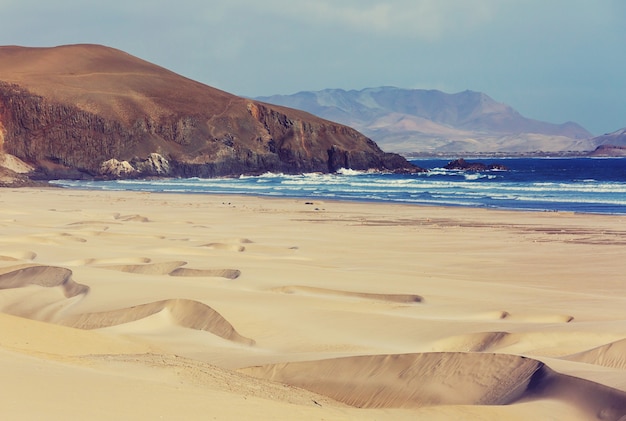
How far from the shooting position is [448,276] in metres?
12.1

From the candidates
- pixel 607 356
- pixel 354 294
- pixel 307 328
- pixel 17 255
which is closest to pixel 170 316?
pixel 307 328

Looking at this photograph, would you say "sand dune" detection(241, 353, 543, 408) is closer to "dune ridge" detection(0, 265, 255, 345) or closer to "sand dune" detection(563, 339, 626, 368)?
"sand dune" detection(563, 339, 626, 368)

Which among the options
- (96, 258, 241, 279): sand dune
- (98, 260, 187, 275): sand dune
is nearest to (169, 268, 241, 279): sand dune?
(96, 258, 241, 279): sand dune

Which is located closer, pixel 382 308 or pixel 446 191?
pixel 382 308

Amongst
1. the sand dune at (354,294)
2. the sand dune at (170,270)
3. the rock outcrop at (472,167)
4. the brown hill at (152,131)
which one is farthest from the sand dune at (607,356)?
the rock outcrop at (472,167)

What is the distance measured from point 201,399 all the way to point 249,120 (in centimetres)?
8541

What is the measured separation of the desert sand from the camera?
493cm

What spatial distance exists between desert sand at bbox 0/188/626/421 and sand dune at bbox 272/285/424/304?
1.0 inches

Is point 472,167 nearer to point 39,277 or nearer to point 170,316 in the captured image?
point 39,277

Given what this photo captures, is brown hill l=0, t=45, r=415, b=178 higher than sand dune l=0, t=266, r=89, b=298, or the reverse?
brown hill l=0, t=45, r=415, b=178

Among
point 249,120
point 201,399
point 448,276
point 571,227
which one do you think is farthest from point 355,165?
point 201,399

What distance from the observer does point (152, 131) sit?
266 feet

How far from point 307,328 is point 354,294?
2.01 m

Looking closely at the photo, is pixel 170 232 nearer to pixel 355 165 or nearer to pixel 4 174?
pixel 4 174
